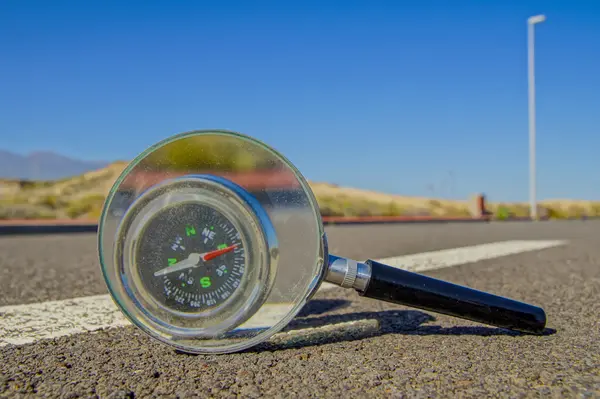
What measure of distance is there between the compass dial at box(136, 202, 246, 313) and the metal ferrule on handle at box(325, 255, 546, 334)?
356 mm

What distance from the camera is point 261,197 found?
74.4 inches

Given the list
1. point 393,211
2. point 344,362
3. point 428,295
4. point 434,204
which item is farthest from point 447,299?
point 434,204

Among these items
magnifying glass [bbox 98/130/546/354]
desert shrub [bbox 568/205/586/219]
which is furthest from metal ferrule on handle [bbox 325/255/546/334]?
desert shrub [bbox 568/205/586/219]

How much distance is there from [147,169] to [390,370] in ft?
3.34

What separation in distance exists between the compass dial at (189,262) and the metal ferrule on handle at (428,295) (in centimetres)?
36

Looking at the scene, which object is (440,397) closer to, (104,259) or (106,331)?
(104,259)

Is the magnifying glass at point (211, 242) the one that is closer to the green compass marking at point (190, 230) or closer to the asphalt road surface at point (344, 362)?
the green compass marking at point (190, 230)

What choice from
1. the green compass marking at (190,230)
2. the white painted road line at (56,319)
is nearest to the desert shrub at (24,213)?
the white painted road line at (56,319)

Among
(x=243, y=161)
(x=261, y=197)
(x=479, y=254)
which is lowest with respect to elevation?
(x=479, y=254)

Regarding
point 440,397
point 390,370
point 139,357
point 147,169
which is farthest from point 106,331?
point 440,397

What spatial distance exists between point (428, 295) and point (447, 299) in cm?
8

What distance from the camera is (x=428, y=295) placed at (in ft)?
6.73

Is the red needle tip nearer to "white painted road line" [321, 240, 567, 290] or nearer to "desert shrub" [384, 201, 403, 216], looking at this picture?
"white painted road line" [321, 240, 567, 290]

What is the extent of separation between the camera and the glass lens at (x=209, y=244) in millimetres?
1817
